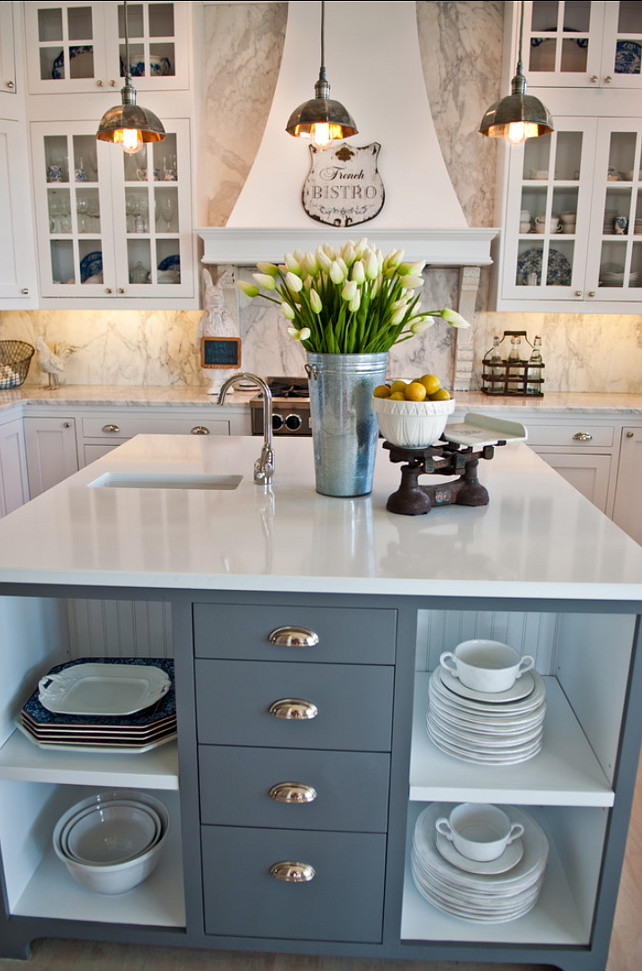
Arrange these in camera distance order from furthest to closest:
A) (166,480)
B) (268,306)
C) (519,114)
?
1. (268,306)
2. (519,114)
3. (166,480)

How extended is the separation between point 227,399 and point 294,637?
261 centimetres

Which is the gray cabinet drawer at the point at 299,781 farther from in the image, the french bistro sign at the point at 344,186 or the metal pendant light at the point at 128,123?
the french bistro sign at the point at 344,186

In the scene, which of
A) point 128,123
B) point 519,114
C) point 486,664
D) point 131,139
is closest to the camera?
point 486,664

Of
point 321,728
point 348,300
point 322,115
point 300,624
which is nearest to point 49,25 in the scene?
point 322,115

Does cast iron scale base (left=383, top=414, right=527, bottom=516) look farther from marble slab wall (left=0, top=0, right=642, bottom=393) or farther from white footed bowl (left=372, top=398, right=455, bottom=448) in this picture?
marble slab wall (left=0, top=0, right=642, bottom=393)

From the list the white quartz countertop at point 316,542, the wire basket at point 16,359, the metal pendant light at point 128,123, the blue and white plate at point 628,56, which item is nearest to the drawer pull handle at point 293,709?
the white quartz countertop at point 316,542

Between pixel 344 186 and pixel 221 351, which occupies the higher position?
pixel 344 186

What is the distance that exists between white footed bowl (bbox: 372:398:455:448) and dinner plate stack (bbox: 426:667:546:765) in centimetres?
53

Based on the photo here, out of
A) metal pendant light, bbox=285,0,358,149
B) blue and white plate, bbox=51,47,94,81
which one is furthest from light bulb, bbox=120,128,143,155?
blue and white plate, bbox=51,47,94,81

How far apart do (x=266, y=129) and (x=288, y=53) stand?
38 centimetres

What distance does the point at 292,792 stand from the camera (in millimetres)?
1486

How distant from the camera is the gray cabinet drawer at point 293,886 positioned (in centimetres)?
152

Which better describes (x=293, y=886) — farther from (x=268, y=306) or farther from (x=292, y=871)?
(x=268, y=306)

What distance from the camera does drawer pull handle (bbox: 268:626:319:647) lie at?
1.42 meters
